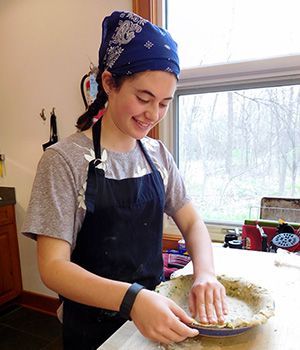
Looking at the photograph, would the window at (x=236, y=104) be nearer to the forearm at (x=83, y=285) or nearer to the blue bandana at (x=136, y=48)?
the blue bandana at (x=136, y=48)

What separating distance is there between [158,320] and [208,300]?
187mm

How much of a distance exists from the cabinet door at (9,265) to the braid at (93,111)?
5.49ft

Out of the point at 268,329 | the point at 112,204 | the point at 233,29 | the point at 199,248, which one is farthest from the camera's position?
the point at 233,29

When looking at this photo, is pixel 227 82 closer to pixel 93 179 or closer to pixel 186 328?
pixel 93 179

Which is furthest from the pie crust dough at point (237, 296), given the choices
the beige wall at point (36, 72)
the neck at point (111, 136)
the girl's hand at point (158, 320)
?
the beige wall at point (36, 72)

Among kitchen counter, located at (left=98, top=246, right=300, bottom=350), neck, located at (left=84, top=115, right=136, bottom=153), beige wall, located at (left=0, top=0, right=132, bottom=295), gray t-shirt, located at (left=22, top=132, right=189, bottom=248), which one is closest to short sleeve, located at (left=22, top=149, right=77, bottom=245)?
gray t-shirt, located at (left=22, top=132, right=189, bottom=248)

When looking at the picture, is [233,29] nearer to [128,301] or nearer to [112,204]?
[112,204]

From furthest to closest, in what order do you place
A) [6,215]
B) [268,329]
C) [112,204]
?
[6,215]
[112,204]
[268,329]

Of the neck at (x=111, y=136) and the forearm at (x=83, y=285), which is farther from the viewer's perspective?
the neck at (x=111, y=136)

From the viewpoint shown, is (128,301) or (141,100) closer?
(128,301)

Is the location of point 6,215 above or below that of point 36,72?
below

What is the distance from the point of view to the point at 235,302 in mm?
735

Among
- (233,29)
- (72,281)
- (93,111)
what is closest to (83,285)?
(72,281)

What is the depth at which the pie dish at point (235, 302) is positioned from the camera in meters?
0.59
